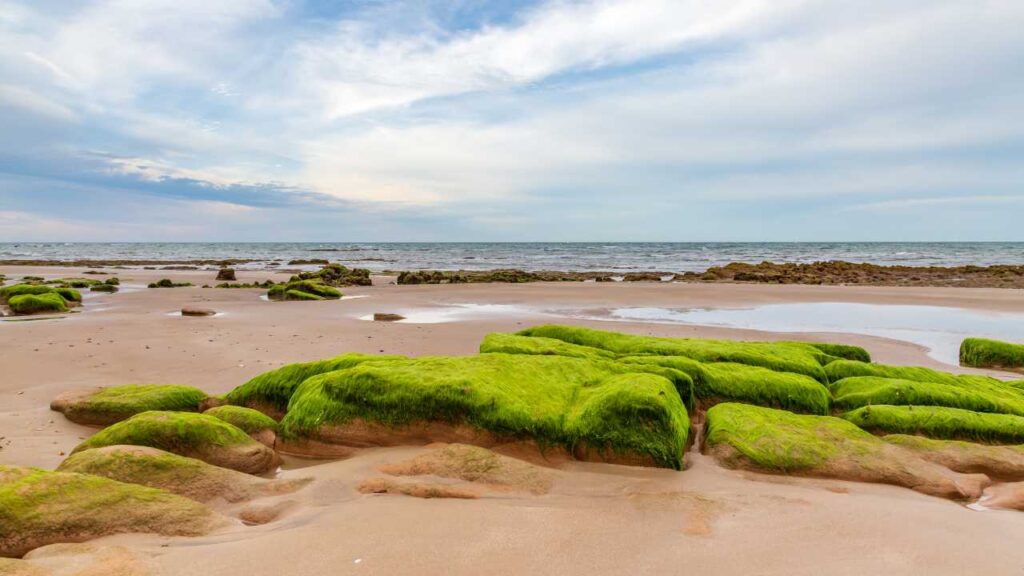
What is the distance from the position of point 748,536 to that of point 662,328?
34.8 ft

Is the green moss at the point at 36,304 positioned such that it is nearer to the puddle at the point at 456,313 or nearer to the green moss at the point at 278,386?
the puddle at the point at 456,313

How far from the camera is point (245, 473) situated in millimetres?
4676

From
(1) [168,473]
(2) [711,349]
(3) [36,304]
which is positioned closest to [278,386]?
(1) [168,473]

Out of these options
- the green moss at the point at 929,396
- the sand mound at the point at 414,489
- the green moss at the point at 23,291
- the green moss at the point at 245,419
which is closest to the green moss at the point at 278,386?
the green moss at the point at 245,419

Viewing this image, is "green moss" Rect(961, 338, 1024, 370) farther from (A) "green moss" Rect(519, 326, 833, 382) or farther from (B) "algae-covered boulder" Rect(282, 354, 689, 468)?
(B) "algae-covered boulder" Rect(282, 354, 689, 468)

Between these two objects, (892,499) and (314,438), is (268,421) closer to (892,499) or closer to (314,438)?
(314,438)

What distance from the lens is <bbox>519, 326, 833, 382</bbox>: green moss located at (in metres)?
7.51

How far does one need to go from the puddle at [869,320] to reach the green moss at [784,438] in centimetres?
746

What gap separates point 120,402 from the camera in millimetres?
6035

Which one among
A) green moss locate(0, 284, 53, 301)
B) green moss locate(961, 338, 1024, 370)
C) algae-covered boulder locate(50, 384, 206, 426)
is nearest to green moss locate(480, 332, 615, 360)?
algae-covered boulder locate(50, 384, 206, 426)

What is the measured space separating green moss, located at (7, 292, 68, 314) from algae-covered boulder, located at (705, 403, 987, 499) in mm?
18532

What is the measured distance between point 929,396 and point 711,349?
2.60 meters

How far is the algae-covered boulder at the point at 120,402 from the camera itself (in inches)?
235

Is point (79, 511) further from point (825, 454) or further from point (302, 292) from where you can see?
point (302, 292)
